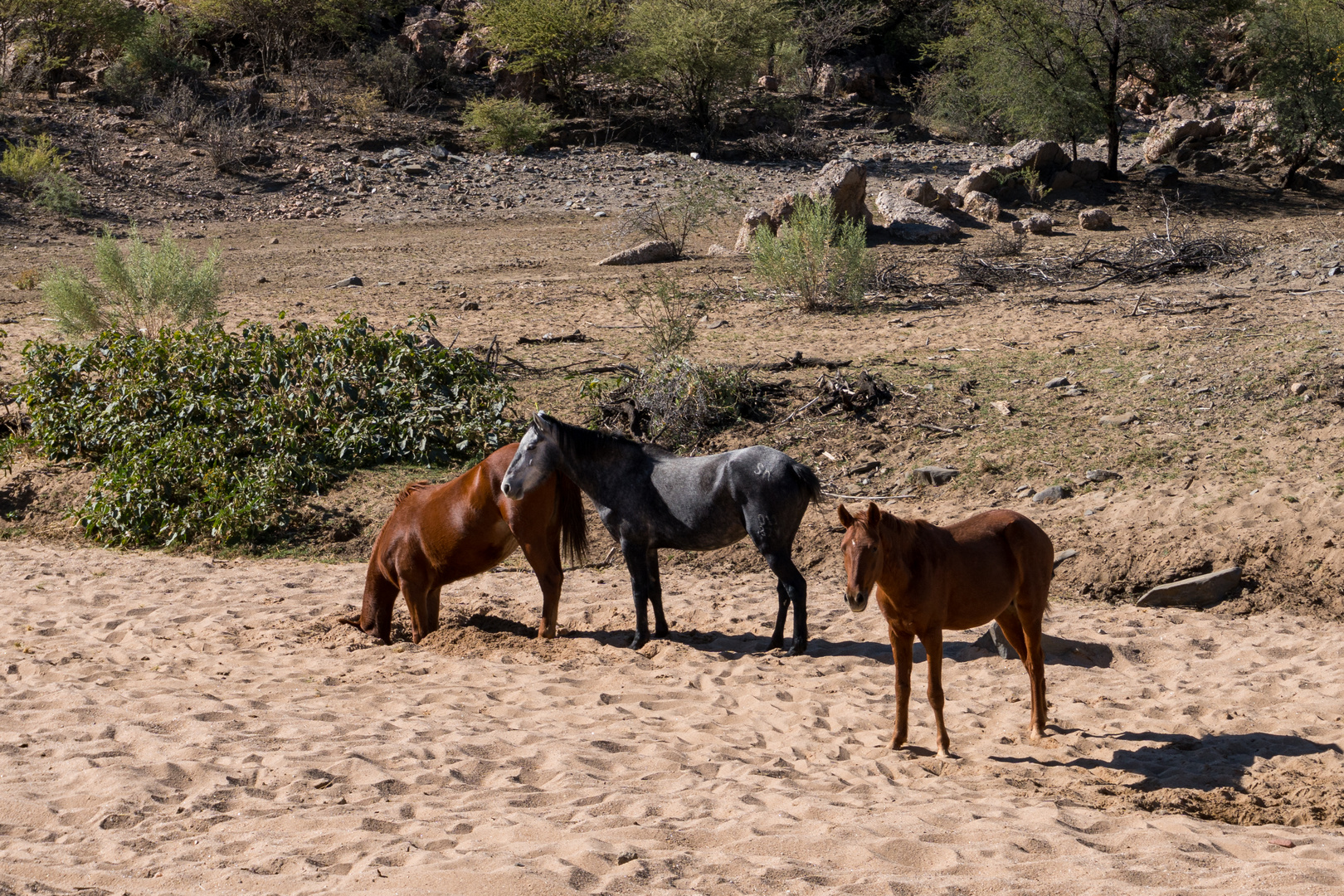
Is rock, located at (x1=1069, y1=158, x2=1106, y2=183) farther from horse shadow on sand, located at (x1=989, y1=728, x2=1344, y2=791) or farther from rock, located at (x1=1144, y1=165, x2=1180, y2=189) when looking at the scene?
horse shadow on sand, located at (x1=989, y1=728, x2=1344, y2=791)

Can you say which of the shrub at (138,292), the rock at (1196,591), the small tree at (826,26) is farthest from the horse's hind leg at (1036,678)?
the small tree at (826,26)

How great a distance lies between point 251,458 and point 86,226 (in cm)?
1255

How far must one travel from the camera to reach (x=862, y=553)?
15.1 ft

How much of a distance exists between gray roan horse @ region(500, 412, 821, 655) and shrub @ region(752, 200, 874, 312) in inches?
296

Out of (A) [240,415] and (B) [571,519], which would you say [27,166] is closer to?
(A) [240,415]

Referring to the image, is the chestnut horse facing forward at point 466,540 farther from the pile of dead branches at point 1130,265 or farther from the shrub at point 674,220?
the shrub at point 674,220

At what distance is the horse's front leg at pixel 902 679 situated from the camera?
509 cm

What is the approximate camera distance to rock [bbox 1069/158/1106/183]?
22.2m

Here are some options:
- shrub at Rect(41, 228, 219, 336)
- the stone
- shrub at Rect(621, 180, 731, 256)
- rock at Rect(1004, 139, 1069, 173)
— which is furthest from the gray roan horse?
the stone

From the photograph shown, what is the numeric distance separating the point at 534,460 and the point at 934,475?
3.65m

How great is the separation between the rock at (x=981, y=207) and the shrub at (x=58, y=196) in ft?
53.0

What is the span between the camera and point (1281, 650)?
6.17m

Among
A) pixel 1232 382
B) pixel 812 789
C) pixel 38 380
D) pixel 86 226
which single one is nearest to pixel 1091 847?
pixel 812 789

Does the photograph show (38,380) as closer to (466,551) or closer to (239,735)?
(466,551)
